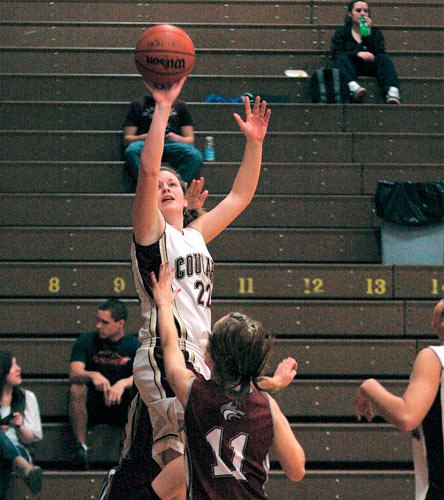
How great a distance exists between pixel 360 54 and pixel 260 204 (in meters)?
1.94

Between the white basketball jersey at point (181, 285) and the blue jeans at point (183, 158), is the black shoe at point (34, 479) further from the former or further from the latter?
the blue jeans at point (183, 158)

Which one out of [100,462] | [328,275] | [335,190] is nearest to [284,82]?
[335,190]

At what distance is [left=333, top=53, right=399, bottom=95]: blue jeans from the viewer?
917 cm

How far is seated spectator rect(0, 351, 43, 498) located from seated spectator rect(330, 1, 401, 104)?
4.07m

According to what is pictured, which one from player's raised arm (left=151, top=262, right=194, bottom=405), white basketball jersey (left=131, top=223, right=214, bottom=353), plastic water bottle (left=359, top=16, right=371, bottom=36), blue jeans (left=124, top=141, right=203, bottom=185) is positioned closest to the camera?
player's raised arm (left=151, top=262, right=194, bottom=405)

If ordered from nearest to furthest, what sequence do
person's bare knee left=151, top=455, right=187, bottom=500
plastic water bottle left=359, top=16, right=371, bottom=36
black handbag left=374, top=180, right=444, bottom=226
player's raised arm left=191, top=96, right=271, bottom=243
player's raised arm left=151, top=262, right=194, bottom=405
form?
player's raised arm left=151, top=262, right=194, bottom=405 → person's bare knee left=151, top=455, right=187, bottom=500 → player's raised arm left=191, top=96, right=271, bottom=243 → black handbag left=374, top=180, right=444, bottom=226 → plastic water bottle left=359, top=16, right=371, bottom=36

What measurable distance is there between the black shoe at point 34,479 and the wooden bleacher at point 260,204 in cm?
35

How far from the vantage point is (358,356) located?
24.4 feet

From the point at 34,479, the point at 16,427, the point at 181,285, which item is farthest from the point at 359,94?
the point at 181,285

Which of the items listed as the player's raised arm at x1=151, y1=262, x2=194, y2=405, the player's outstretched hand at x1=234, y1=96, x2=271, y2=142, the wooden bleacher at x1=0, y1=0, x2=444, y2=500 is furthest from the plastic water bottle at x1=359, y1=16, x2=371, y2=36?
the player's raised arm at x1=151, y1=262, x2=194, y2=405

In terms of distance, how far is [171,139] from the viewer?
8.20m

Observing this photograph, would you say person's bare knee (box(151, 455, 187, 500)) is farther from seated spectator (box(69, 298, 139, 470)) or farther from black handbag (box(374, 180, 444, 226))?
black handbag (box(374, 180, 444, 226))

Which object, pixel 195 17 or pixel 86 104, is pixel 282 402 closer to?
pixel 86 104

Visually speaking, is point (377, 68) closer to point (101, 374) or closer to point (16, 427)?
point (101, 374)
